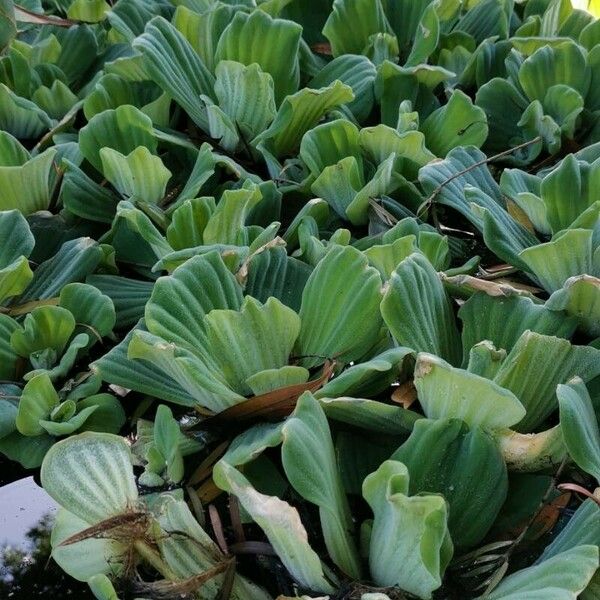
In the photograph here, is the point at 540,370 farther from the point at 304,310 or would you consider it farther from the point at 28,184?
the point at 28,184

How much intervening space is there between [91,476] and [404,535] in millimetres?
246

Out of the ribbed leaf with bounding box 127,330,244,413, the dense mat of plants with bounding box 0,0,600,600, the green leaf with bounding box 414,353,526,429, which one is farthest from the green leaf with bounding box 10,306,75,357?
the green leaf with bounding box 414,353,526,429

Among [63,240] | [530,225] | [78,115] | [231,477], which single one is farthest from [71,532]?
[78,115]

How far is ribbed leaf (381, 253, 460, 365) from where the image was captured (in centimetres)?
71

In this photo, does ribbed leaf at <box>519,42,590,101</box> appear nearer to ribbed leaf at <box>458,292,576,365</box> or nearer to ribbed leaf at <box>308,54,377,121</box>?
ribbed leaf at <box>308,54,377,121</box>

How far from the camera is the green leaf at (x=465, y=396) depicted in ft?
2.01

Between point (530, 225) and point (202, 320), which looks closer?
point (202, 320)

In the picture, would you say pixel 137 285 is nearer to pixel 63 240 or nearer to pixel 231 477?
pixel 63 240

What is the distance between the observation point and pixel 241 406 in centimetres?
71

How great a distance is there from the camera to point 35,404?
75 cm

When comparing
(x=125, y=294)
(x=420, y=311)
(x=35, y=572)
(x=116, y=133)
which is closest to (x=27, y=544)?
(x=35, y=572)

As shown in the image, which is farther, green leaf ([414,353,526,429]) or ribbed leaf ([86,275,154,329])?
ribbed leaf ([86,275,154,329])

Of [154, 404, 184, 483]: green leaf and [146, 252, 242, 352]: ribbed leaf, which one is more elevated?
[146, 252, 242, 352]: ribbed leaf

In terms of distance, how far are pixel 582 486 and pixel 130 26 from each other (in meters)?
0.91
